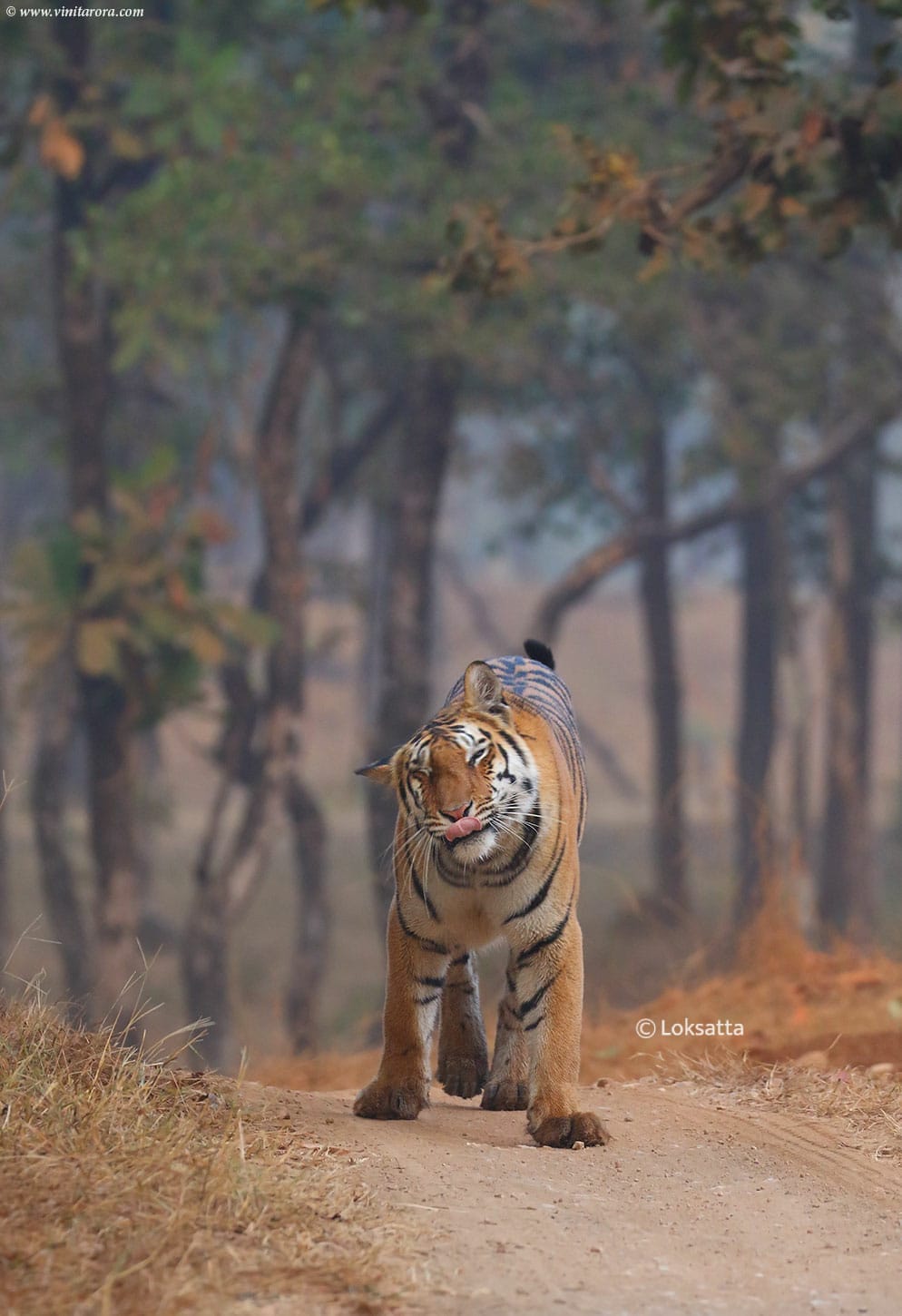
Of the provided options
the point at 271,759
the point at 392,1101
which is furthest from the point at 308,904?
the point at 392,1101

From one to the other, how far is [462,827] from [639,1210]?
1.02m

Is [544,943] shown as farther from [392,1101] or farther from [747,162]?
[747,162]

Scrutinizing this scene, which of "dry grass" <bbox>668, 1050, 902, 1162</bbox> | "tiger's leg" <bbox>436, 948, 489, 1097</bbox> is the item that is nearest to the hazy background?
"dry grass" <bbox>668, 1050, 902, 1162</bbox>

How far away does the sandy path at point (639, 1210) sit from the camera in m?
3.57

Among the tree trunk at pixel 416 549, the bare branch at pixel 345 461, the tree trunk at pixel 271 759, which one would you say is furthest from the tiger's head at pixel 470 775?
the bare branch at pixel 345 461

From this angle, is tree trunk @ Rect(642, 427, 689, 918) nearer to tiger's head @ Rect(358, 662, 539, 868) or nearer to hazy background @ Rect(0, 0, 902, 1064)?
hazy background @ Rect(0, 0, 902, 1064)

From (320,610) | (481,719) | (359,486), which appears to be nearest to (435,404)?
(359,486)

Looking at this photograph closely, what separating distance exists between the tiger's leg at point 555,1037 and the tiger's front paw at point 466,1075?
0.71 metres

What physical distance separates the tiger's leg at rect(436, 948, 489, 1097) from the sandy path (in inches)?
5.4

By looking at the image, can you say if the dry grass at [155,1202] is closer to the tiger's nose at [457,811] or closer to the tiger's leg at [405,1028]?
the tiger's leg at [405,1028]

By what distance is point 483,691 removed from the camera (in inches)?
185

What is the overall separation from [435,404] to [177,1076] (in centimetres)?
1047

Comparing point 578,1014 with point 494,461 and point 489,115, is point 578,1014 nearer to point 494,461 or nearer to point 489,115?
point 489,115

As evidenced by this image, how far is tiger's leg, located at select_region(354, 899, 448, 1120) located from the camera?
486 cm
